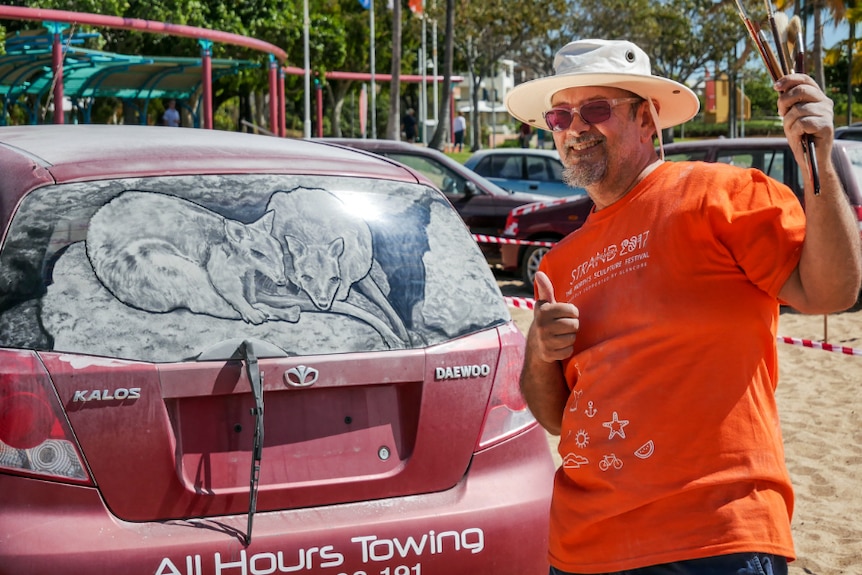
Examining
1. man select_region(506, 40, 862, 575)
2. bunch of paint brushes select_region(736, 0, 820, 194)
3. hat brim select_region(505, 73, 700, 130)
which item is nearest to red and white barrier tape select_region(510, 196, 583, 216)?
hat brim select_region(505, 73, 700, 130)

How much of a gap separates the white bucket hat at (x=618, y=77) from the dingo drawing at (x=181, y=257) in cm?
100

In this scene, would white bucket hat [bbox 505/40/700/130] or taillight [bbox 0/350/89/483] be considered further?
taillight [bbox 0/350/89/483]

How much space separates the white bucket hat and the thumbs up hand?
49 cm

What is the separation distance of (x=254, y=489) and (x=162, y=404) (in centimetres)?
35

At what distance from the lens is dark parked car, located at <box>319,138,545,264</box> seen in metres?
13.6

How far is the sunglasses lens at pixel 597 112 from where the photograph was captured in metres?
2.68

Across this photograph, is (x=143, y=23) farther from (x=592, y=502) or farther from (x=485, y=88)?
(x=485, y=88)

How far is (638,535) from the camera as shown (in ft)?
7.72

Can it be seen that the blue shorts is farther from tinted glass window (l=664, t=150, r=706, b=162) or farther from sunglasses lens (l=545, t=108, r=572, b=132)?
tinted glass window (l=664, t=150, r=706, b=162)

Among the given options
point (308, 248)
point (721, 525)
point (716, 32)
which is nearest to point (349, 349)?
point (308, 248)

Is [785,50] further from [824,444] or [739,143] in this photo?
[739,143]

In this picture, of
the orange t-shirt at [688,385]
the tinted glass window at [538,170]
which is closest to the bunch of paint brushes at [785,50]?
the orange t-shirt at [688,385]

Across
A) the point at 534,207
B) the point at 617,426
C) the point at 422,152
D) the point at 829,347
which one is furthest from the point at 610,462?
the point at 422,152

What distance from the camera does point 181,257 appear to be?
10.9ft
